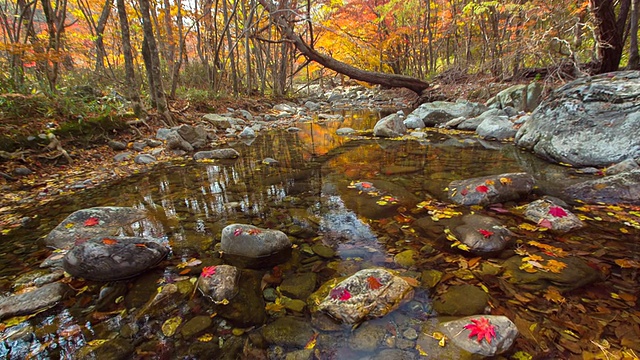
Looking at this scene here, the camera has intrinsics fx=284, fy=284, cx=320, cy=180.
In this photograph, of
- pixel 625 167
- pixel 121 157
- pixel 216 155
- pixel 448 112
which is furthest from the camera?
pixel 448 112

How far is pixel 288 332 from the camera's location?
5.82ft

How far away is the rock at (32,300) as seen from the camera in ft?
6.27

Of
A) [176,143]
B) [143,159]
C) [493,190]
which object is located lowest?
[493,190]

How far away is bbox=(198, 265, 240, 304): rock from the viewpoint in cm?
204

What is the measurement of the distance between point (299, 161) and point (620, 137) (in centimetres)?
522

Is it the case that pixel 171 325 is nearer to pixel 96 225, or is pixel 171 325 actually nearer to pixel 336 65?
pixel 96 225

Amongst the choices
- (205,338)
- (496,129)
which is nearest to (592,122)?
(496,129)

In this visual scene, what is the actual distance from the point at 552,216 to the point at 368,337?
2324mm

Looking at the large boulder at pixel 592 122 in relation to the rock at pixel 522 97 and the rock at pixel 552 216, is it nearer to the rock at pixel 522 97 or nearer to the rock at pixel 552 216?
the rock at pixel 552 216

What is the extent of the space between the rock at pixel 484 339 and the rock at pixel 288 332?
2.68ft

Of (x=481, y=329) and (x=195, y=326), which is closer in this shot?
(x=481, y=329)

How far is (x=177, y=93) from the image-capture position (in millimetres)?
11227

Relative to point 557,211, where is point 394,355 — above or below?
below

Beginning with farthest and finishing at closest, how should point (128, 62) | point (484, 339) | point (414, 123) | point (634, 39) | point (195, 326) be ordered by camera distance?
1. point (414, 123)
2. point (128, 62)
3. point (634, 39)
4. point (195, 326)
5. point (484, 339)
